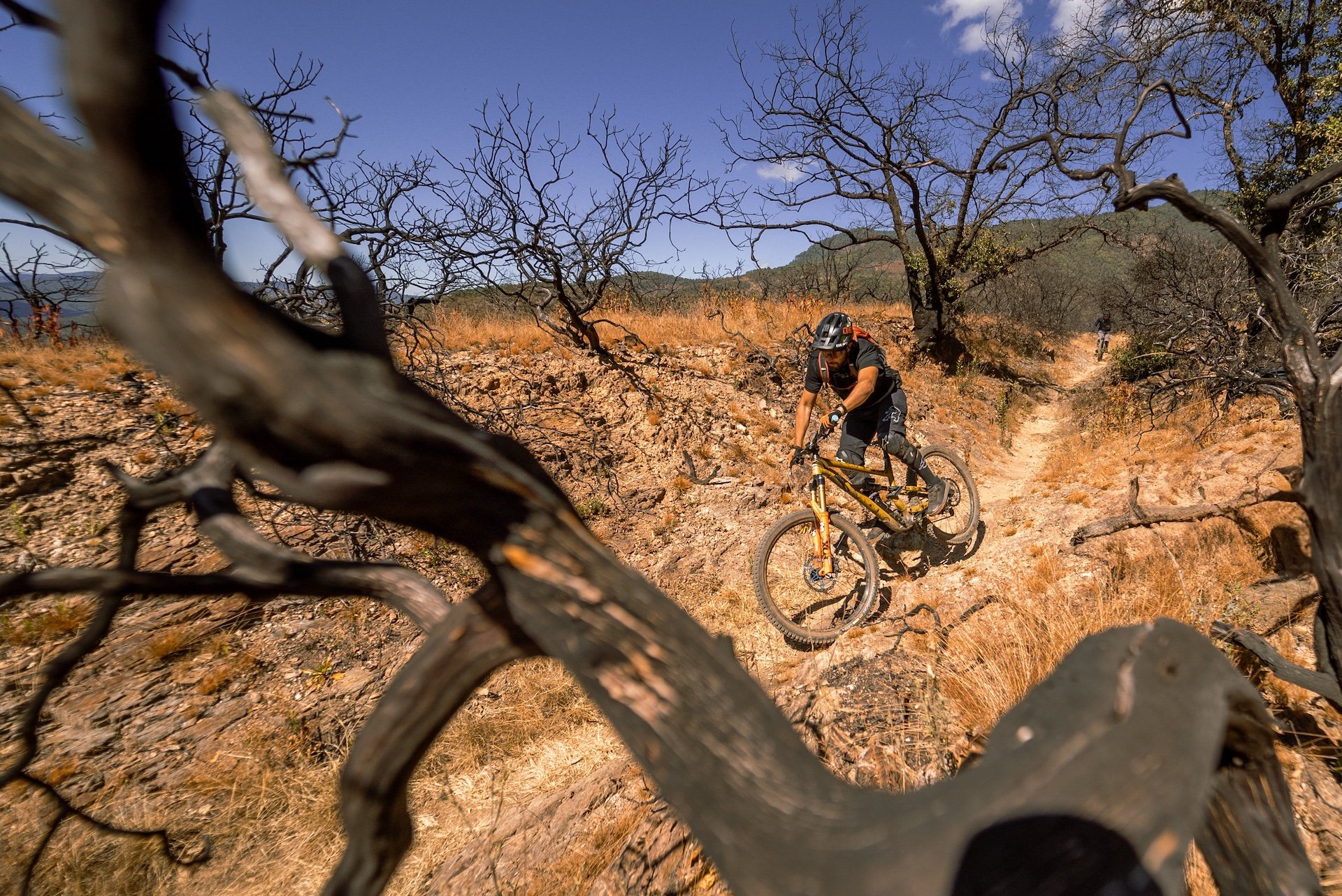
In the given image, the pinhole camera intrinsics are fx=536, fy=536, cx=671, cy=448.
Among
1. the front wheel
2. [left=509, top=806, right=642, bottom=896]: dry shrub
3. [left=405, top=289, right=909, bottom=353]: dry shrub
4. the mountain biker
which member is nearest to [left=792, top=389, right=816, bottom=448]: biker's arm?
the mountain biker

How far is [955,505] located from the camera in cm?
646

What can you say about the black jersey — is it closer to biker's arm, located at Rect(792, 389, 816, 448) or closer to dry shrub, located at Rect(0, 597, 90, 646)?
biker's arm, located at Rect(792, 389, 816, 448)

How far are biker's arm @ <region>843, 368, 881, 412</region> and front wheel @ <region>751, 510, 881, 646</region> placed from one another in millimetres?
1052

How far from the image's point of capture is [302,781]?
3.75 meters

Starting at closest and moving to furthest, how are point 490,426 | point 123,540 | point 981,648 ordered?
point 123,540, point 981,648, point 490,426

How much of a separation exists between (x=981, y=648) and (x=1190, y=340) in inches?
366

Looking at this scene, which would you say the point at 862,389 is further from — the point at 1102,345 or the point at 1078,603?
the point at 1102,345

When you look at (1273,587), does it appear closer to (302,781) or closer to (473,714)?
(473,714)

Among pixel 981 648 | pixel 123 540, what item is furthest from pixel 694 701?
pixel 981 648

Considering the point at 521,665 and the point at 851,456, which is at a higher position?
the point at 851,456

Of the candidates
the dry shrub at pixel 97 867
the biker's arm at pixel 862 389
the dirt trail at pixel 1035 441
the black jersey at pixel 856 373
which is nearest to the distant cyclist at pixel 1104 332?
the dirt trail at pixel 1035 441

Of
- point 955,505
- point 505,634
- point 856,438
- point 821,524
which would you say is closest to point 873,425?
point 856,438

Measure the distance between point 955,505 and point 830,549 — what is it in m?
2.50

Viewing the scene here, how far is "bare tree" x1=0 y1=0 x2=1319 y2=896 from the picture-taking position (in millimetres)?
731
